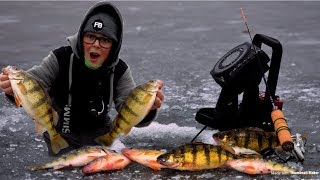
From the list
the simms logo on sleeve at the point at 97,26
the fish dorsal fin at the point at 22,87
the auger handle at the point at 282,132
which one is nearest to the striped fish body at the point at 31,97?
the fish dorsal fin at the point at 22,87

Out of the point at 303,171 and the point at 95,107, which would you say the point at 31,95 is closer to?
the point at 95,107

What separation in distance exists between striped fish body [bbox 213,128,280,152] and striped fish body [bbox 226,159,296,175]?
10.9 inches

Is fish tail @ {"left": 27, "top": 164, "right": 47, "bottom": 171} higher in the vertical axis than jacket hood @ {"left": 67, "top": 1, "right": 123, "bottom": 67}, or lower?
lower

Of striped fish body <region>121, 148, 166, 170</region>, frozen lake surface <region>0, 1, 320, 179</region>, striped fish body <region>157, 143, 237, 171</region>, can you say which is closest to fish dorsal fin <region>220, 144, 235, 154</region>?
striped fish body <region>157, 143, 237, 171</region>

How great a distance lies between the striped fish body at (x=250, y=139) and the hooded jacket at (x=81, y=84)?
2.30 ft

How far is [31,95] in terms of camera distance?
3676 millimetres

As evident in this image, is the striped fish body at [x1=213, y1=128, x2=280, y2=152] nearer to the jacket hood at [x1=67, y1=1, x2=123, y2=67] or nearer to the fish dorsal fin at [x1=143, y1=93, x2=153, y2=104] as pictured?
the fish dorsal fin at [x1=143, y1=93, x2=153, y2=104]

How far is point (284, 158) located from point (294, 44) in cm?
614

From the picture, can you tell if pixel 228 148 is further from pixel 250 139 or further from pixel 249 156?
pixel 250 139

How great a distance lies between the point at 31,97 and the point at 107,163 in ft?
2.54

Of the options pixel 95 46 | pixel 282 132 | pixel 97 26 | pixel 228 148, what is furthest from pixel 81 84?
pixel 282 132

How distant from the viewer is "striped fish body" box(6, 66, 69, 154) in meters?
3.64

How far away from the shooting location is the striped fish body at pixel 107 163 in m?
3.82

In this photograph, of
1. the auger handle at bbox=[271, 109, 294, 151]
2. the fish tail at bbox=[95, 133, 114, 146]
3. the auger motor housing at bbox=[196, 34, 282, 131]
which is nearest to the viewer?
the auger handle at bbox=[271, 109, 294, 151]
